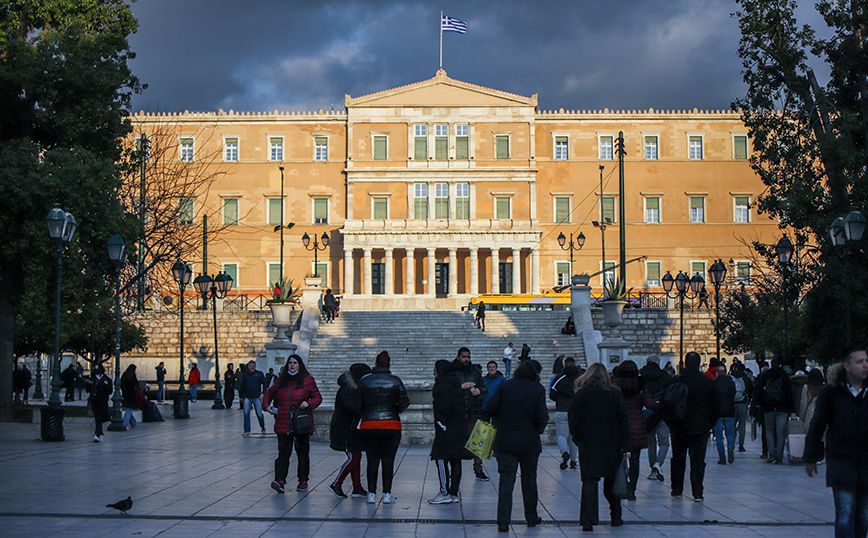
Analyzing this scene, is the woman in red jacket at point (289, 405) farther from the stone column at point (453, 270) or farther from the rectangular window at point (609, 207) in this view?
the rectangular window at point (609, 207)

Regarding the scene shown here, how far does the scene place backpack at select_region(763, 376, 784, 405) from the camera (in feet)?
43.1

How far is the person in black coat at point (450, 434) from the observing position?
9453mm

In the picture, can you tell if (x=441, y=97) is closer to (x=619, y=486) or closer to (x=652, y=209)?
(x=652, y=209)

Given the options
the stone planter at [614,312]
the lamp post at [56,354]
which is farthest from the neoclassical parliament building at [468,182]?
the lamp post at [56,354]

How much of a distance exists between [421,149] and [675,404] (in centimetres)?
4602

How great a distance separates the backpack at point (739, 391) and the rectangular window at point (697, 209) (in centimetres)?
3971

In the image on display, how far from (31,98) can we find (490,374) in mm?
13898

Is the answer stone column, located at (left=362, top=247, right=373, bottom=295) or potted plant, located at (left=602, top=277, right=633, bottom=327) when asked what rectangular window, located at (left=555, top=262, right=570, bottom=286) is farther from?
potted plant, located at (left=602, top=277, right=633, bottom=327)

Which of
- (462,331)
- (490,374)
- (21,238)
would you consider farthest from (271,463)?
(462,331)

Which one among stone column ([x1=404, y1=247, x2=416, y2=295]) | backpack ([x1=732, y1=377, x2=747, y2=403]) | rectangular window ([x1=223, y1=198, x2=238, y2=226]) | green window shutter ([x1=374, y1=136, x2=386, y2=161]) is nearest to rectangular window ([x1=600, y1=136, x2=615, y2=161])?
stone column ([x1=404, y1=247, x2=416, y2=295])

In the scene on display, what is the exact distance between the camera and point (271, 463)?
12906 millimetres

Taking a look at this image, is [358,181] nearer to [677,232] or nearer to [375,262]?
[375,262]

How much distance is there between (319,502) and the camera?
9273mm

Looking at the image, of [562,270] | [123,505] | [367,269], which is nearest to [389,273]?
[367,269]
